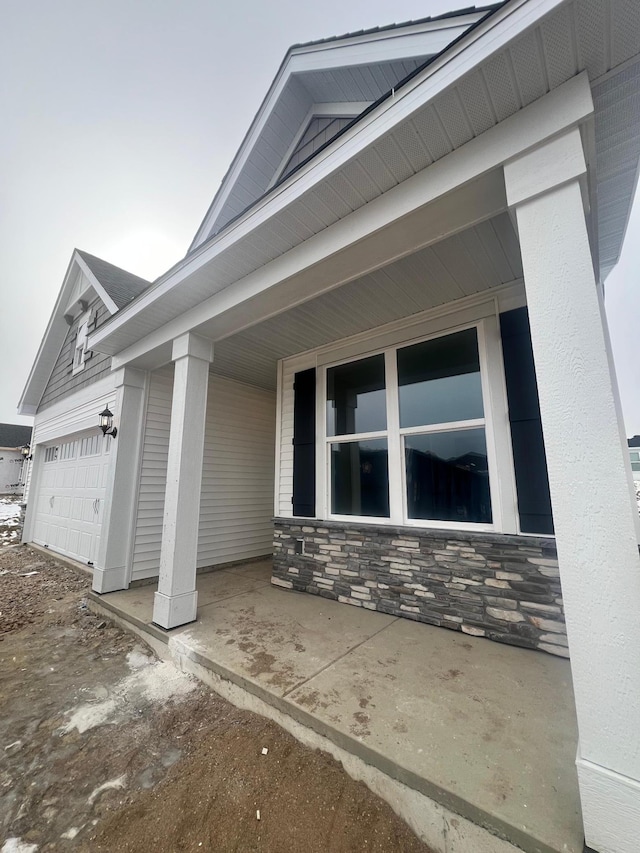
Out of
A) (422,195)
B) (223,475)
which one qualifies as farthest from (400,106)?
(223,475)

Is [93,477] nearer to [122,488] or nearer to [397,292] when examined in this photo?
[122,488]

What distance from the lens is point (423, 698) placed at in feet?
6.46

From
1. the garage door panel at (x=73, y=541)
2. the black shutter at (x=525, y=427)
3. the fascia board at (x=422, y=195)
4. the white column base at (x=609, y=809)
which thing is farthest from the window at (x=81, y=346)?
the white column base at (x=609, y=809)

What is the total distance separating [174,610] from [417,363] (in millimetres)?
3186

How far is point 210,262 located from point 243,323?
595 mm

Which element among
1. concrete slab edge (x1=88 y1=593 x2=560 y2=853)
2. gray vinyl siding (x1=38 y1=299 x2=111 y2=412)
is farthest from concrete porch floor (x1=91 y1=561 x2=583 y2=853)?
gray vinyl siding (x1=38 y1=299 x2=111 y2=412)

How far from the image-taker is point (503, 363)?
114 inches

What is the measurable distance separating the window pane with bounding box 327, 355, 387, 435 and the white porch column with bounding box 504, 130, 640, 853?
2254mm

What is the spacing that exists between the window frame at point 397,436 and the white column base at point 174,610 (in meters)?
1.58

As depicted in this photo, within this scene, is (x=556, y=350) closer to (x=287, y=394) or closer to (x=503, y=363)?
(x=503, y=363)

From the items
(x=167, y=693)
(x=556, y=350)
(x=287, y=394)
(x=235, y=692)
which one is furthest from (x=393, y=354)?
(x=167, y=693)

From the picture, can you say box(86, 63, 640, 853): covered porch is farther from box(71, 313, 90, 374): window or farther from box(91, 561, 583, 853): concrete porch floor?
box(71, 313, 90, 374): window

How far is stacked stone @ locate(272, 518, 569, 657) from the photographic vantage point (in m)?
2.53

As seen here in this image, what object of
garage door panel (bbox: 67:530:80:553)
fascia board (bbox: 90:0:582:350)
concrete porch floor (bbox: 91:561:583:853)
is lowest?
concrete porch floor (bbox: 91:561:583:853)
